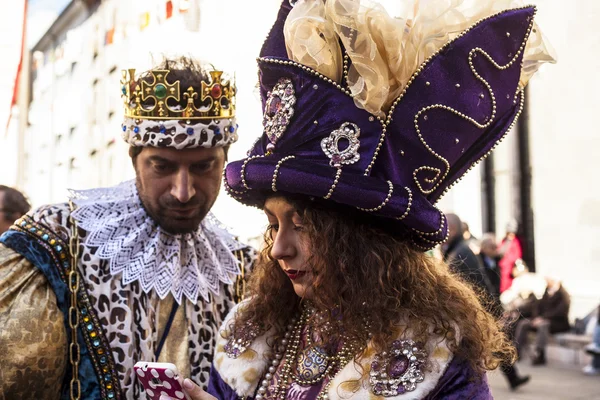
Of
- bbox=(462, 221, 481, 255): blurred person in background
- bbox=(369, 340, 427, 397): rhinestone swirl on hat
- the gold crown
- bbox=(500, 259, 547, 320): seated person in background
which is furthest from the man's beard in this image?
bbox=(500, 259, 547, 320): seated person in background

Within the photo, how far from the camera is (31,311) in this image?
2748 mm

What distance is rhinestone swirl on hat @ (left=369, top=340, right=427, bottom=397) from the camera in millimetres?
1969

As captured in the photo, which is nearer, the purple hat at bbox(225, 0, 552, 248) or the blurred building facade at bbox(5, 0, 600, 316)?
the purple hat at bbox(225, 0, 552, 248)

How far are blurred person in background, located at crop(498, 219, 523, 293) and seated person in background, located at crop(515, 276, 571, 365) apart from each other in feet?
3.47

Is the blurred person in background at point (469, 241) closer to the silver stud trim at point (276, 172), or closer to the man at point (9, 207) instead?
the man at point (9, 207)

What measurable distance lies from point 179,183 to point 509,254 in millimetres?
9576

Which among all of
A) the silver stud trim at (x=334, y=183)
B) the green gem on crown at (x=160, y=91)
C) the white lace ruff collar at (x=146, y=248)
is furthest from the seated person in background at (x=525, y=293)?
the silver stud trim at (x=334, y=183)

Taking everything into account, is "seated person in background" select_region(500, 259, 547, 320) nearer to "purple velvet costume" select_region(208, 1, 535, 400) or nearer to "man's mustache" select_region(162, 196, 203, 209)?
"man's mustache" select_region(162, 196, 203, 209)

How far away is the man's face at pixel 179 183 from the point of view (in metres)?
2.96

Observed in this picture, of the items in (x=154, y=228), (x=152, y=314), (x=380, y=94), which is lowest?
(x=152, y=314)

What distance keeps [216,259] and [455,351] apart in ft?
4.57

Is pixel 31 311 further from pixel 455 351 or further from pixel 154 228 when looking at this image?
pixel 455 351

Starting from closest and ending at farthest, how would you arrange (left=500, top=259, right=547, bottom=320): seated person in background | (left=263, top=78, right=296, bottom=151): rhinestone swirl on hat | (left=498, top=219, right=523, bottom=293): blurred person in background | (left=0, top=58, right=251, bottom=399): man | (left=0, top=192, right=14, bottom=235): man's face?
(left=263, top=78, right=296, bottom=151): rhinestone swirl on hat
(left=0, top=58, right=251, bottom=399): man
(left=0, top=192, right=14, bottom=235): man's face
(left=500, top=259, right=547, bottom=320): seated person in background
(left=498, top=219, right=523, bottom=293): blurred person in background

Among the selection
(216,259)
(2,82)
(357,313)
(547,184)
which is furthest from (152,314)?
(547,184)
